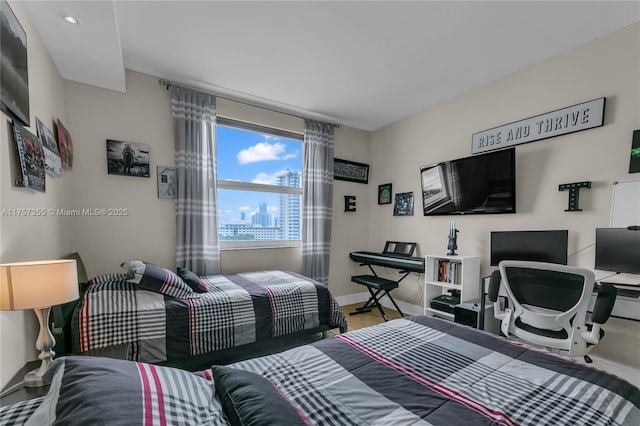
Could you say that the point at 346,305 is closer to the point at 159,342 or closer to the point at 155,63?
the point at 159,342

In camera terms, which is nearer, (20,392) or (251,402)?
(251,402)

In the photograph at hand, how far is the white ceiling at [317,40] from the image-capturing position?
192cm

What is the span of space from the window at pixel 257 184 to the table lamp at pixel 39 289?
2054 mm

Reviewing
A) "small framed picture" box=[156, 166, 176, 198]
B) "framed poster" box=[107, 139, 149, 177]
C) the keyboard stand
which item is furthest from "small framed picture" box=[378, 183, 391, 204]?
"framed poster" box=[107, 139, 149, 177]

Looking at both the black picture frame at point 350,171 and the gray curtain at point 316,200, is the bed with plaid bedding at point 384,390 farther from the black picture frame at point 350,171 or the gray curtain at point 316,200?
the black picture frame at point 350,171

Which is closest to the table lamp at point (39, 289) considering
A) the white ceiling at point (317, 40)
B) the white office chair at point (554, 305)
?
the white ceiling at point (317, 40)

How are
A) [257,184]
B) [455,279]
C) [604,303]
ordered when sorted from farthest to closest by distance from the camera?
[257,184]
[455,279]
[604,303]

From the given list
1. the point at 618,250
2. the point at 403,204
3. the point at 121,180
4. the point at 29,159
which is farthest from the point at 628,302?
the point at 121,180

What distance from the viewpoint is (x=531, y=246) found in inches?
98.5

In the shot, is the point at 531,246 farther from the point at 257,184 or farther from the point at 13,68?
the point at 13,68

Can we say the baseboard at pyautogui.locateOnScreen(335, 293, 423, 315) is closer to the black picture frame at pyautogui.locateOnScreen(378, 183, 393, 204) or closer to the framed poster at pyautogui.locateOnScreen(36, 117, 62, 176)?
the black picture frame at pyautogui.locateOnScreen(378, 183, 393, 204)

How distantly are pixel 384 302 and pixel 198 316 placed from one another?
2.95 metres

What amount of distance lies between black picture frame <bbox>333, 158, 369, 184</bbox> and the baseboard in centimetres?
188

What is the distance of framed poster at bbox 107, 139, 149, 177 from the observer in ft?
8.87
